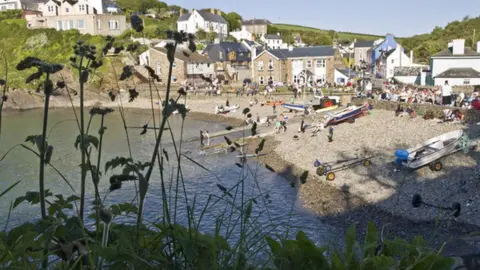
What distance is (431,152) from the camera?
56.0 feet

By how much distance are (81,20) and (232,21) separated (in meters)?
33.9

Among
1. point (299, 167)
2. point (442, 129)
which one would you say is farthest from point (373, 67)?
point (299, 167)

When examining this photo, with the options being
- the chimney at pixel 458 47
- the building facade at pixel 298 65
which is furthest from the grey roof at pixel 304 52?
the chimney at pixel 458 47

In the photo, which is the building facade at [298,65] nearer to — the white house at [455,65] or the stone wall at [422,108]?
the white house at [455,65]

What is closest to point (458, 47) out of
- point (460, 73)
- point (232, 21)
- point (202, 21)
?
point (460, 73)

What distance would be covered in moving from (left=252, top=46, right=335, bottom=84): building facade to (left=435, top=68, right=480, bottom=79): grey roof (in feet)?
45.2

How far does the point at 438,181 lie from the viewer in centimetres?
1573

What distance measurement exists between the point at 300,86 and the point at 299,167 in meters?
27.4

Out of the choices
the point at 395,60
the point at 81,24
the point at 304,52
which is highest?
the point at 81,24

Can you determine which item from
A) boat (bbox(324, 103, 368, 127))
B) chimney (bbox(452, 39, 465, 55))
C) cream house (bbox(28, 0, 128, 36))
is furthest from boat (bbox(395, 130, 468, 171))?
cream house (bbox(28, 0, 128, 36))

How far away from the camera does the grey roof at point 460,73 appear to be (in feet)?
119

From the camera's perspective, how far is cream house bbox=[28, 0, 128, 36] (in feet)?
217

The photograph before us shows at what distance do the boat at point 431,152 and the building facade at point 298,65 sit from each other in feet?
103

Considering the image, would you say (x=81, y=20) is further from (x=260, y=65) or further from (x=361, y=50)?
(x=361, y=50)
